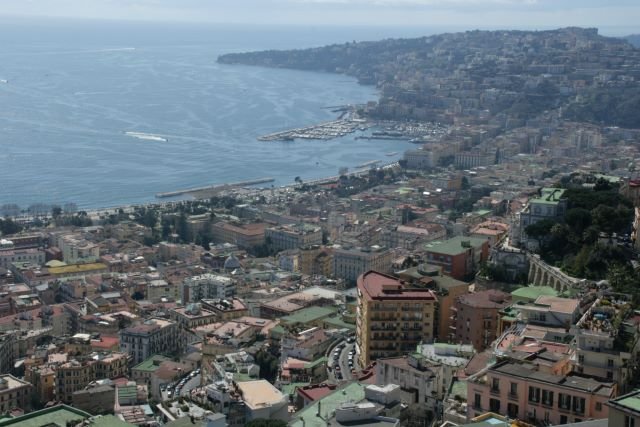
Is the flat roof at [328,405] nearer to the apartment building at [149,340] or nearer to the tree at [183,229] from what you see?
the apartment building at [149,340]

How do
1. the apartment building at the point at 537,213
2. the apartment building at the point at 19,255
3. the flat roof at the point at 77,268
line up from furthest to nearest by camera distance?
the apartment building at the point at 19,255 < the flat roof at the point at 77,268 < the apartment building at the point at 537,213

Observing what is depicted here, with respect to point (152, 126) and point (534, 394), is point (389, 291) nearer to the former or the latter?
point (534, 394)

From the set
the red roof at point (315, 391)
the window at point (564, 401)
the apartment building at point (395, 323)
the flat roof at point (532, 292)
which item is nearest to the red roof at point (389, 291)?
the apartment building at point (395, 323)

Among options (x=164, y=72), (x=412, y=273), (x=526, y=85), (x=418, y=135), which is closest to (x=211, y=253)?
(x=412, y=273)

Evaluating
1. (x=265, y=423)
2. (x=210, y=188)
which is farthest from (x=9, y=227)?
(x=265, y=423)

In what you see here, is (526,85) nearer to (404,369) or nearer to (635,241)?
(635,241)

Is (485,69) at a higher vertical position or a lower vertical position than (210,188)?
higher

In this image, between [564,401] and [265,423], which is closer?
[564,401]
